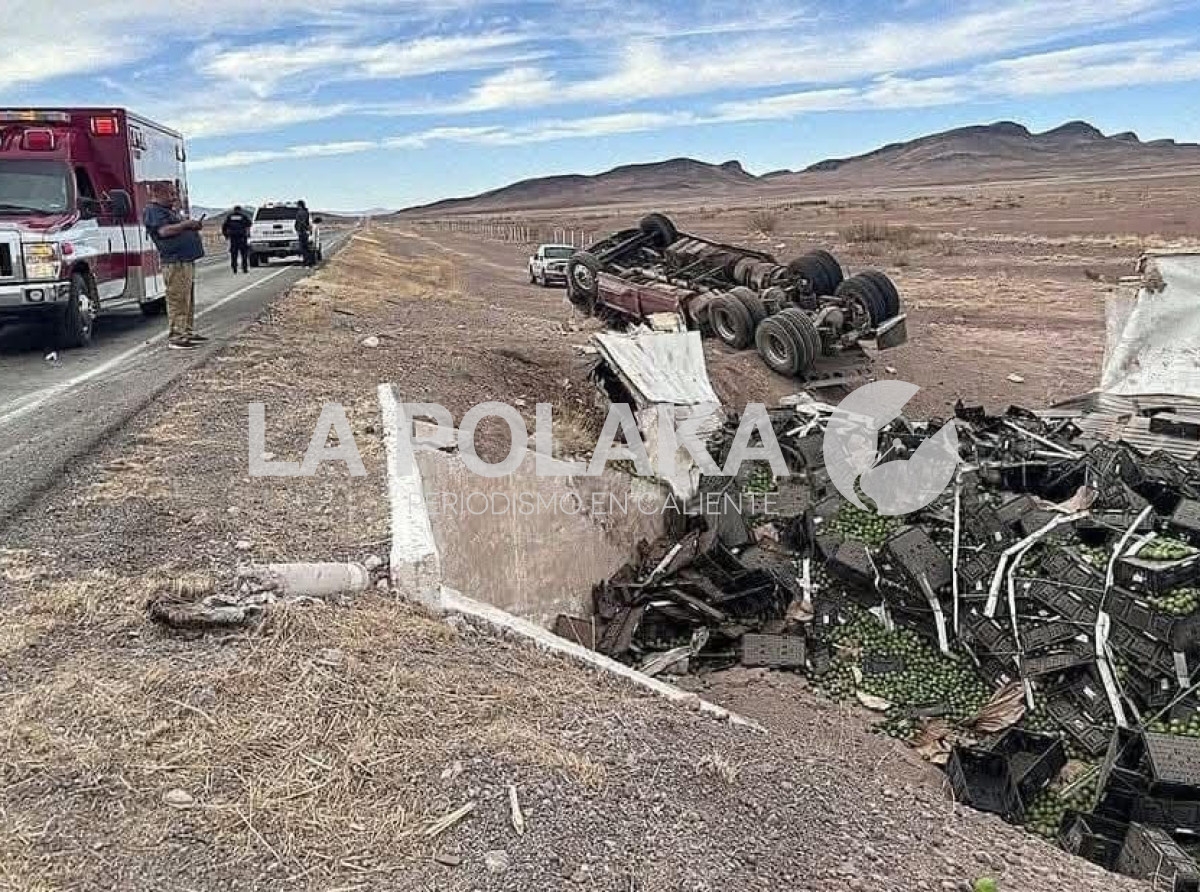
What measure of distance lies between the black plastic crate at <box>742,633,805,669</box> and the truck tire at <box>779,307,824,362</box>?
21.3 feet

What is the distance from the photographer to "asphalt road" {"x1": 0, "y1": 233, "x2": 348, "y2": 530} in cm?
650

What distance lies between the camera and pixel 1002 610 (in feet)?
21.5

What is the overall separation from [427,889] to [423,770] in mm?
584

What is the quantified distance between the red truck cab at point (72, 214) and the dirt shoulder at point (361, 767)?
615 centimetres

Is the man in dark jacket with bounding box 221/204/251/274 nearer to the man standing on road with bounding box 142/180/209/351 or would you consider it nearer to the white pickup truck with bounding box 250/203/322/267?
the white pickup truck with bounding box 250/203/322/267

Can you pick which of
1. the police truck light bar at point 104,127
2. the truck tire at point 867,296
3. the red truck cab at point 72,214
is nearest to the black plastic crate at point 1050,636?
the truck tire at point 867,296

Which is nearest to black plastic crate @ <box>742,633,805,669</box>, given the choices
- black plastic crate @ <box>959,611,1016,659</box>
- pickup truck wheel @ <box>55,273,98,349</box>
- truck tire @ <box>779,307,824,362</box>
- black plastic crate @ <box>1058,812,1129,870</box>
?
black plastic crate @ <box>959,611,1016,659</box>

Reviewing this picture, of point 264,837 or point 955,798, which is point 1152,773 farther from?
point 264,837

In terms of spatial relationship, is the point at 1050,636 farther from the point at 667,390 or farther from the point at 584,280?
the point at 584,280

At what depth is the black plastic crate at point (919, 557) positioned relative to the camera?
271 inches

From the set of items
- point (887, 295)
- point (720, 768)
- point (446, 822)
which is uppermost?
point (887, 295)

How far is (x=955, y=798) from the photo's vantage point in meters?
5.21

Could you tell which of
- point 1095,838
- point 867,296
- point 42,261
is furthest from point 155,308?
point 1095,838

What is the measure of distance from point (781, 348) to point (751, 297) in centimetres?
121
